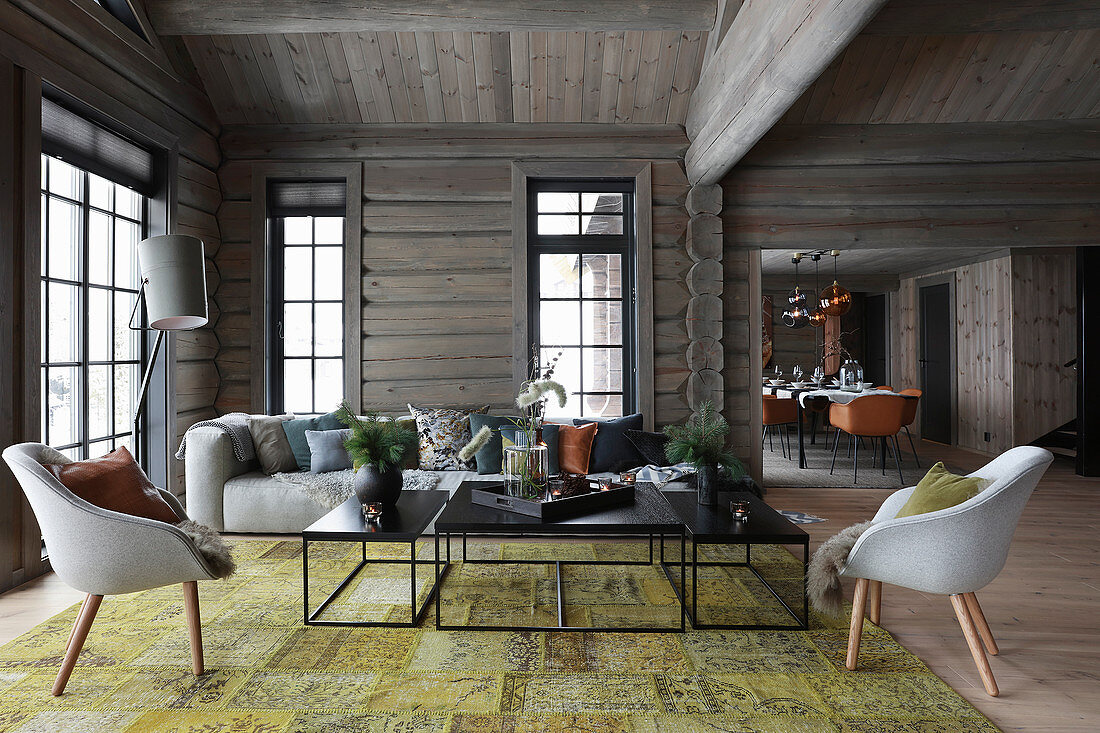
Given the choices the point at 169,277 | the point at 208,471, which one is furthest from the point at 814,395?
the point at 169,277

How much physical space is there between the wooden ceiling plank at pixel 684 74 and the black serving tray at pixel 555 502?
329cm

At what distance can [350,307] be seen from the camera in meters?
5.33

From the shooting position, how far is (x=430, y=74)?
16.5 feet

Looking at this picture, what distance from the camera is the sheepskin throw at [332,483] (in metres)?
4.21

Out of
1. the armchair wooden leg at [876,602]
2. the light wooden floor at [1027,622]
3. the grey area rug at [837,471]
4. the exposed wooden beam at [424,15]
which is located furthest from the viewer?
the grey area rug at [837,471]

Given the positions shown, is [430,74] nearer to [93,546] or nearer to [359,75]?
[359,75]

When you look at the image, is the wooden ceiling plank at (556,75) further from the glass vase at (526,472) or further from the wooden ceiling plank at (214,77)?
the glass vase at (526,472)

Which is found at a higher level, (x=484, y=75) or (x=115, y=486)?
(x=484, y=75)

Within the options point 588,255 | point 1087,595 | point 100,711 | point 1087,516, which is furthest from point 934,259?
point 100,711

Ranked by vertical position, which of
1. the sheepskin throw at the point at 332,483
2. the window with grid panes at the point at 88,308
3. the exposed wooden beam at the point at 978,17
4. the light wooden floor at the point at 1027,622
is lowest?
the light wooden floor at the point at 1027,622

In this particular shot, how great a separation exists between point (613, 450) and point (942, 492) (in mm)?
2560

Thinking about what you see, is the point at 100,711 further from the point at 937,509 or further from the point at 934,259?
the point at 934,259

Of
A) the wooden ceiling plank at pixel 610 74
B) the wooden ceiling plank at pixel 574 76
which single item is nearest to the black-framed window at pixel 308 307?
the wooden ceiling plank at pixel 574 76

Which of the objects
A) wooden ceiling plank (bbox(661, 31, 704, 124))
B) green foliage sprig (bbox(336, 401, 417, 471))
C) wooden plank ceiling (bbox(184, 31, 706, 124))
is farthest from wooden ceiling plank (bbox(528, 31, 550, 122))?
green foliage sprig (bbox(336, 401, 417, 471))
